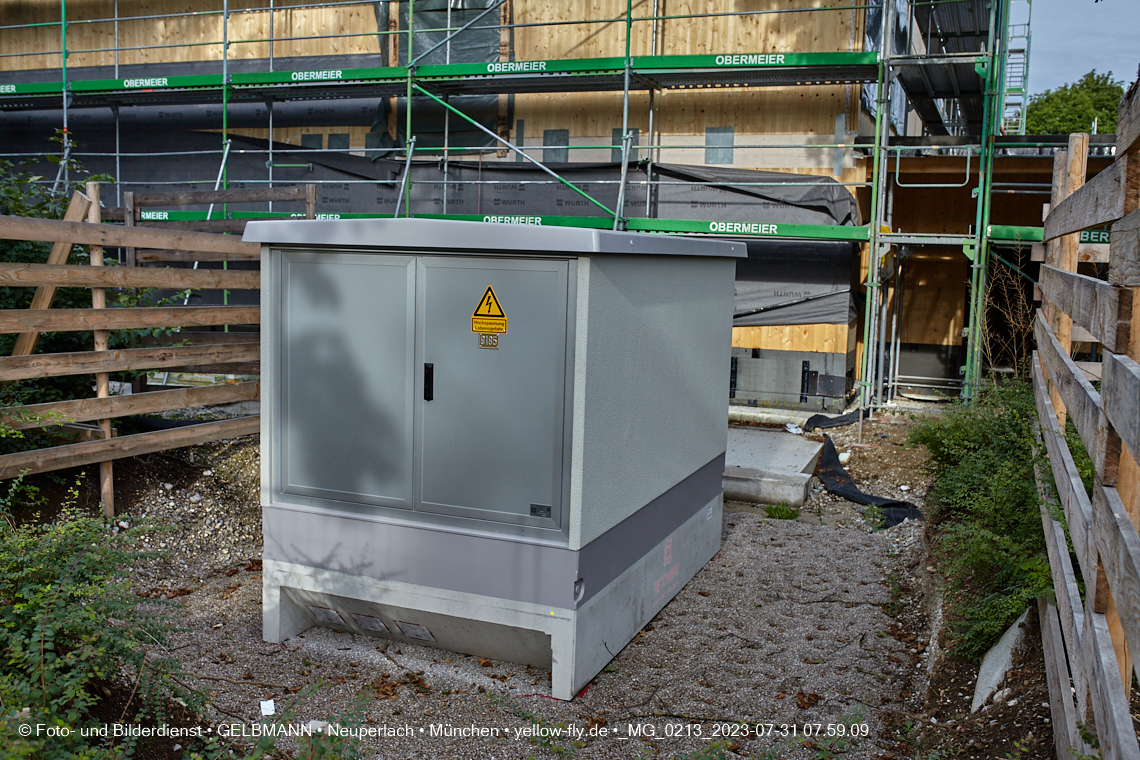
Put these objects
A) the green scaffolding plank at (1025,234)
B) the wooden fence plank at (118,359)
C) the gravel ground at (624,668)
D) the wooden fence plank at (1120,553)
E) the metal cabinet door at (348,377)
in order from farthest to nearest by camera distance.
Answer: the green scaffolding plank at (1025,234) → the wooden fence plank at (118,359) → the metal cabinet door at (348,377) → the gravel ground at (624,668) → the wooden fence plank at (1120,553)

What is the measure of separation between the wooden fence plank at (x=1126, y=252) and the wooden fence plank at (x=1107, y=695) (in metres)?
1.03

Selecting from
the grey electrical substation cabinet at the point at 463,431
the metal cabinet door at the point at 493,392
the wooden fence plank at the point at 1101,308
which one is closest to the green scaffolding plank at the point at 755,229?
the grey electrical substation cabinet at the point at 463,431

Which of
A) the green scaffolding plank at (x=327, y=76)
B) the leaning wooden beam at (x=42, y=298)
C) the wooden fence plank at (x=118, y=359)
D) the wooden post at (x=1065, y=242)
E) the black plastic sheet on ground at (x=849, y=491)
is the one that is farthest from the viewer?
the green scaffolding plank at (x=327, y=76)

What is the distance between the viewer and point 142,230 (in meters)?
6.91

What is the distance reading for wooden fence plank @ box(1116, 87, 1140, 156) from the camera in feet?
8.74

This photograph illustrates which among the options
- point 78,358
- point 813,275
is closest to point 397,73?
point 813,275

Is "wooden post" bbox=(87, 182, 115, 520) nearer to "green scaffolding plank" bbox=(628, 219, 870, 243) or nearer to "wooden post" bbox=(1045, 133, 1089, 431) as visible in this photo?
"wooden post" bbox=(1045, 133, 1089, 431)

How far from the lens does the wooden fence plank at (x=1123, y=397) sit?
7.17 ft

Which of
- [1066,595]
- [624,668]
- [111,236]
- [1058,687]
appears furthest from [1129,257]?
[111,236]

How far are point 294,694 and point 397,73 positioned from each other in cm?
1176

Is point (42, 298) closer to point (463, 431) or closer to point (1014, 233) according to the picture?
point (463, 431)

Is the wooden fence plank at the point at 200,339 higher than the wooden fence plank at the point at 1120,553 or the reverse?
higher

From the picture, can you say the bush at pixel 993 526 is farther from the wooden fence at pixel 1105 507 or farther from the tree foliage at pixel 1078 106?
the tree foliage at pixel 1078 106

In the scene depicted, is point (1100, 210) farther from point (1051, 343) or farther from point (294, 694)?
point (294, 694)
